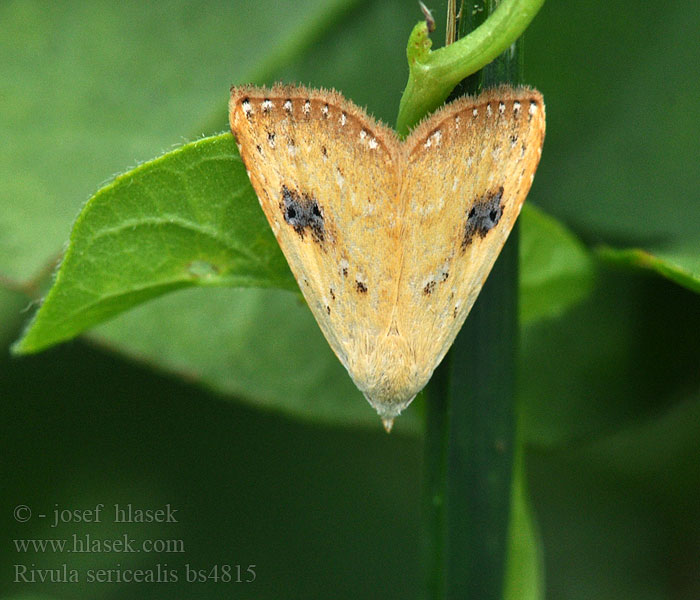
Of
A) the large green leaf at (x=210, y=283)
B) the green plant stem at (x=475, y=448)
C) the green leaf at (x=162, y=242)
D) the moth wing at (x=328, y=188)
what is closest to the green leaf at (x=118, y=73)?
the large green leaf at (x=210, y=283)

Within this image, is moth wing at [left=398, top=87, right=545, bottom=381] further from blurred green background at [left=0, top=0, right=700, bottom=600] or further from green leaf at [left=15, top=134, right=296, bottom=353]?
blurred green background at [left=0, top=0, right=700, bottom=600]

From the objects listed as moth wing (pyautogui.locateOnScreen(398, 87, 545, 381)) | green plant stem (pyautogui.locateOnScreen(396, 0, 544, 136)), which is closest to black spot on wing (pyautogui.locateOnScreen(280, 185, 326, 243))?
moth wing (pyautogui.locateOnScreen(398, 87, 545, 381))

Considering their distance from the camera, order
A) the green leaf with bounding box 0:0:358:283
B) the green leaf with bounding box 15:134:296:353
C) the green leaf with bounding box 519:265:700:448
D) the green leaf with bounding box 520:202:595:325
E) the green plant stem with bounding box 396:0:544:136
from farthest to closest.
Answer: the green leaf with bounding box 0:0:358:283 → the green leaf with bounding box 519:265:700:448 → the green leaf with bounding box 520:202:595:325 → the green leaf with bounding box 15:134:296:353 → the green plant stem with bounding box 396:0:544:136

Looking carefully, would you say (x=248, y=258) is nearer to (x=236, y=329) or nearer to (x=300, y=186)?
(x=300, y=186)

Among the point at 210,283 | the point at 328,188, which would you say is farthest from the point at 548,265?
the point at 210,283

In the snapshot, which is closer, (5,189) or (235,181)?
(235,181)

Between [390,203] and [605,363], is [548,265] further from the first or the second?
[390,203]

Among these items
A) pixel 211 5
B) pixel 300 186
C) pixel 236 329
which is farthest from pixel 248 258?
pixel 211 5
